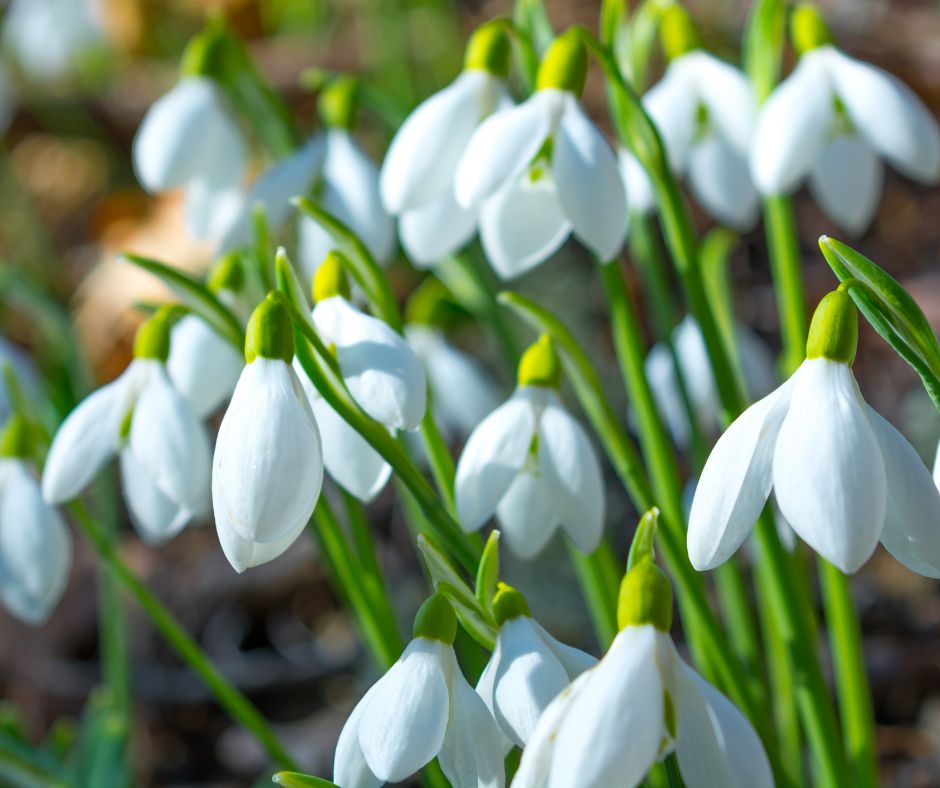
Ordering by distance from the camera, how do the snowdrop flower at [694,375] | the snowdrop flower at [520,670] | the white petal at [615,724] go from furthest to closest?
the snowdrop flower at [694,375] → the snowdrop flower at [520,670] → the white petal at [615,724]

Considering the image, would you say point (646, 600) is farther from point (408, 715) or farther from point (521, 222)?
point (521, 222)

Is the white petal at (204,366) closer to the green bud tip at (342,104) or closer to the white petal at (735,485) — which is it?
the green bud tip at (342,104)

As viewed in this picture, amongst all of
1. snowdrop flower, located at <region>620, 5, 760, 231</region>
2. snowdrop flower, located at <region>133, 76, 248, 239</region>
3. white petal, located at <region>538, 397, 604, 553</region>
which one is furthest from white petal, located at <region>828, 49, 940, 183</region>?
snowdrop flower, located at <region>133, 76, 248, 239</region>

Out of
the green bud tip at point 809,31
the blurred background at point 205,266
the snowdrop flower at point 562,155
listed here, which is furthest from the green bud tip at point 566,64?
the blurred background at point 205,266

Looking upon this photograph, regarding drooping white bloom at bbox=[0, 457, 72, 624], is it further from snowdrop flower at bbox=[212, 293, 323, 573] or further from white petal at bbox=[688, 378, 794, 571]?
white petal at bbox=[688, 378, 794, 571]

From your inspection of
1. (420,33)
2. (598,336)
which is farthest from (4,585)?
(420,33)
